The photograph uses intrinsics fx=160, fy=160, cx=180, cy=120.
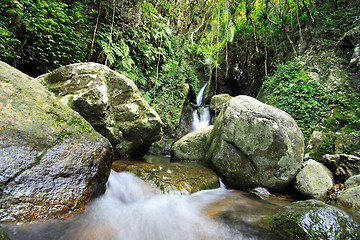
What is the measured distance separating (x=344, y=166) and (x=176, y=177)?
12.5 ft

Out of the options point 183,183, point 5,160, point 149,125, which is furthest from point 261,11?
point 5,160

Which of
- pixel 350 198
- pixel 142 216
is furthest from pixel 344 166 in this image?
pixel 142 216

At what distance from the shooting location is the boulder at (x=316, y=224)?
5.29 feet

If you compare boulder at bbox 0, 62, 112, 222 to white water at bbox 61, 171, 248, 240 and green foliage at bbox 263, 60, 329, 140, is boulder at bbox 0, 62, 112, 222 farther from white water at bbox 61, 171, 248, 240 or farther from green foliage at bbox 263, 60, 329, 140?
green foliage at bbox 263, 60, 329, 140

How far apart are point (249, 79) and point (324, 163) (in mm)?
7462

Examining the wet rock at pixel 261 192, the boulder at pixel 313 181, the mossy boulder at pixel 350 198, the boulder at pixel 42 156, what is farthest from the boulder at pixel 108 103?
the mossy boulder at pixel 350 198

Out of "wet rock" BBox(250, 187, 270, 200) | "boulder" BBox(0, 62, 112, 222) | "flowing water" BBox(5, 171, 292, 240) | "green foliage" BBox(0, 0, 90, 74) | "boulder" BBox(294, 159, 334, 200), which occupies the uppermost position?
"green foliage" BBox(0, 0, 90, 74)

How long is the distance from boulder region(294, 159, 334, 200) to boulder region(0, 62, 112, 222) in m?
3.92

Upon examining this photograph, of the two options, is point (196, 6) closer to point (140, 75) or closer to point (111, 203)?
point (140, 75)

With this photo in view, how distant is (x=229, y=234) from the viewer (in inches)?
75.7

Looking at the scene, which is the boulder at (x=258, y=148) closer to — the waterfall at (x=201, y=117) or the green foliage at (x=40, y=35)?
the green foliage at (x=40, y=35)

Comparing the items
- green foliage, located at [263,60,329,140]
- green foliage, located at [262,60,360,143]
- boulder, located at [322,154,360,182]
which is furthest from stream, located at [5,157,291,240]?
green foliage, located at [263,60,329,140]

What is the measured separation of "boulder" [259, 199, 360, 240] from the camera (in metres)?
1.61

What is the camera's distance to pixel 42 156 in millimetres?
1737
